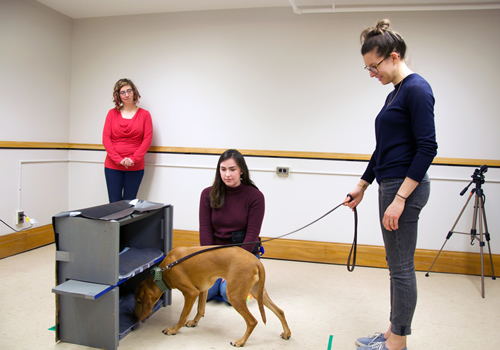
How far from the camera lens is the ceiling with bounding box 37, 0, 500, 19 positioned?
3033mm

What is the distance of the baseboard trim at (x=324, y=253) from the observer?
10.6ft

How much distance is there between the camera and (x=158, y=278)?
6.45ft

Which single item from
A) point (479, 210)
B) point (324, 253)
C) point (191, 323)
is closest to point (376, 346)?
point (191, 323)

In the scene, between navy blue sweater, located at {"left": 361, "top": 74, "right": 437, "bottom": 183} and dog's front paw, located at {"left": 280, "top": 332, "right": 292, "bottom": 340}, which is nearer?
navy blue sweater, located at {"left": 361, "top": 74, "right": 437, "bottom": 183}

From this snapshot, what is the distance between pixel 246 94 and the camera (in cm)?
360

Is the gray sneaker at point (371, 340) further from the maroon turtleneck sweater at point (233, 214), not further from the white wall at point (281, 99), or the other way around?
the white wall at point (281, 99)

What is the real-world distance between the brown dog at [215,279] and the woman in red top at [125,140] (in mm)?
1736

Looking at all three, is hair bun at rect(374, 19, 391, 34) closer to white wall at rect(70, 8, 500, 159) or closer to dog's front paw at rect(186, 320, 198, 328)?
white wall at rect(70, 8, 500, 159)

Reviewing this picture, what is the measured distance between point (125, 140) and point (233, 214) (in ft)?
5.77

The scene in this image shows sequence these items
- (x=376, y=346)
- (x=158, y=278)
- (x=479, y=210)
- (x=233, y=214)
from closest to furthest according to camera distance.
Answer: (x=376, y=346)
(x=158, y=278)
(x=233, y=214)
(x=479, y=210)

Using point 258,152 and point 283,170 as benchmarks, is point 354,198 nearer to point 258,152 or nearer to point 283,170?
point 283,170

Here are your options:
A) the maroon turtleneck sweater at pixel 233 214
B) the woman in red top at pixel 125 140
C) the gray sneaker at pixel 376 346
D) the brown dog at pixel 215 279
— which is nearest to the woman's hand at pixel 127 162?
the woman in red top at pixel 125 140

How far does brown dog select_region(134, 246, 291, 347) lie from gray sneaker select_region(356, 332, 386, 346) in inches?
15.2

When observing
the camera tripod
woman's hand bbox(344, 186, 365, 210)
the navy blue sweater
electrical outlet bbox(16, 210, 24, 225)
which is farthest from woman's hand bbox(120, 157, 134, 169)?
the camera tripod
